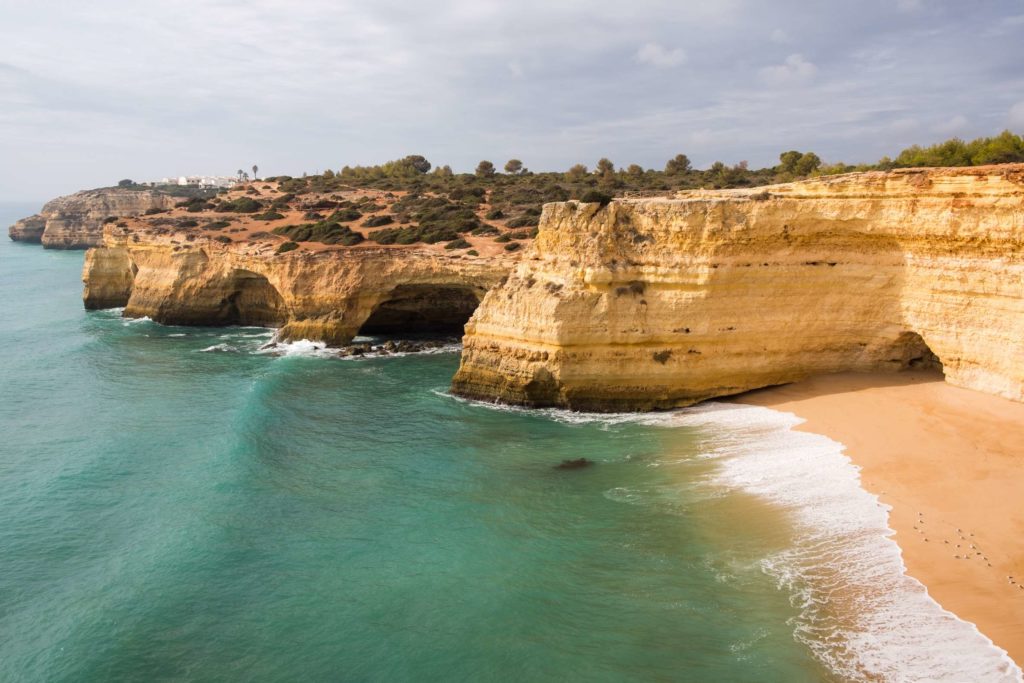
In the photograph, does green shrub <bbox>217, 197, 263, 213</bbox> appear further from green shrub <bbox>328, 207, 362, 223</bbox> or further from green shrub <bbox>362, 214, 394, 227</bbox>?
green shrub <bbox>362, 214, 394, 227</bbox>

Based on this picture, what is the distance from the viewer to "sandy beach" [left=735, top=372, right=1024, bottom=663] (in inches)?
427

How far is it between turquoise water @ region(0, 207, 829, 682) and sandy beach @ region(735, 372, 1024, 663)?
8.65ft

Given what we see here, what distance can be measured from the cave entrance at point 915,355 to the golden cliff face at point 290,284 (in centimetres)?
1508

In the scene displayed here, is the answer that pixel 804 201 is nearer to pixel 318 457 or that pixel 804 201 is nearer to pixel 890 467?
pixel 890 467

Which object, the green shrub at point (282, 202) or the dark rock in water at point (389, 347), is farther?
the green shrub at point (282, 202)

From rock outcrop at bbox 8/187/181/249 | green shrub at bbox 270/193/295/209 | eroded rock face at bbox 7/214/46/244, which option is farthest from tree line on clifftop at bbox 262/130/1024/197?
eroded rock face at bbox 7/214/46/244

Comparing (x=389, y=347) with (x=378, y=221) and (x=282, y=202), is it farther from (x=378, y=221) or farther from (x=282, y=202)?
(x=282, y=202)

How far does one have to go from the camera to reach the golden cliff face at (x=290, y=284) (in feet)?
103

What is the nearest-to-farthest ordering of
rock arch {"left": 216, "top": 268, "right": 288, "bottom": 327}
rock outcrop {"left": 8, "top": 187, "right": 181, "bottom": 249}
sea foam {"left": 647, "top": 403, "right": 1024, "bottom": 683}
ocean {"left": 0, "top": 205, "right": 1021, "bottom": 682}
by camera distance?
sea foam {"left": 647, "top": 403, "right": 1024, "bottom": 683}, ocean {"left": 0, "top": 205, "right": 1021, "bottom": 682}, rock arch {"left": 216, "top": 268, "right": 288, "bottom": 327}, rock outcrop {"left": 8, "top": 187, "right": 181, "bottom": 249}

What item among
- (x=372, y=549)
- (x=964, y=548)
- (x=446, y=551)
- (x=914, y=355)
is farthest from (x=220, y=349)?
(x=964, y=548)

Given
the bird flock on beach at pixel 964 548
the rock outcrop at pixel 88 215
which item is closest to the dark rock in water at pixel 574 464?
the bird flock on beach at pixel 964 548

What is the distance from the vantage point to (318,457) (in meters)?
18.6

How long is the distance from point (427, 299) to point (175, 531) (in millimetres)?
21240

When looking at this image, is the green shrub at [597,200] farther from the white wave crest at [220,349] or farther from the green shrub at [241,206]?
the green shrub at [241,206]
